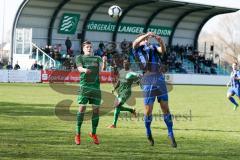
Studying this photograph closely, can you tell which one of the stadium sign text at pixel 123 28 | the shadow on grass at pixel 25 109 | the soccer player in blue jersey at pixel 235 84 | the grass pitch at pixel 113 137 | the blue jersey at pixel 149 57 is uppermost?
the stadium sign text at pixel 123 28

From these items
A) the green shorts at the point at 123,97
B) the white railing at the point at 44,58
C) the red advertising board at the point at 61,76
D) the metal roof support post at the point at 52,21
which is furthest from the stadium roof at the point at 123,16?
the green shorts at the point at 123,97

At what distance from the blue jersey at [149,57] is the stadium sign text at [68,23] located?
147 ft

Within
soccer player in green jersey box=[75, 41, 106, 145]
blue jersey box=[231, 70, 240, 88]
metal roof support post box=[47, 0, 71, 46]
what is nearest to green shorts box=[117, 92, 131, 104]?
soccer player in green jersey box=[75, 41, 106, 145]

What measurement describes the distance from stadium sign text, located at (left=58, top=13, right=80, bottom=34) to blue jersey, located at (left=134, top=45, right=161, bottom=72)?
44930mm

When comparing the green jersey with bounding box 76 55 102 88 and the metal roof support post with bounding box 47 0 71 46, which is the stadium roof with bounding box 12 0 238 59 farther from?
the green jersey with bounding box 76 55 102 88

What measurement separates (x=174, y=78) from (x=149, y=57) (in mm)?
47392

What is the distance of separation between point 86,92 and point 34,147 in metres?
1.86

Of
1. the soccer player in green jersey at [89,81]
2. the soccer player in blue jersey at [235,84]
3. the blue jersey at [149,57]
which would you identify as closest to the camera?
the blue jersey at [149,57]

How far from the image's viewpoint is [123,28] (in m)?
63.2

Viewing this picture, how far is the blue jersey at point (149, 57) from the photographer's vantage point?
13.2m

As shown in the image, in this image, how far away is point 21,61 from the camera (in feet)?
175

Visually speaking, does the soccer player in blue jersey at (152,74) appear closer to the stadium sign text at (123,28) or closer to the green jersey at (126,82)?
the green jersey at (126,82)

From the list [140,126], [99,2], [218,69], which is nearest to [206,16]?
[218,69]

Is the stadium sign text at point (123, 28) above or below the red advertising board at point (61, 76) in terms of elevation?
above
